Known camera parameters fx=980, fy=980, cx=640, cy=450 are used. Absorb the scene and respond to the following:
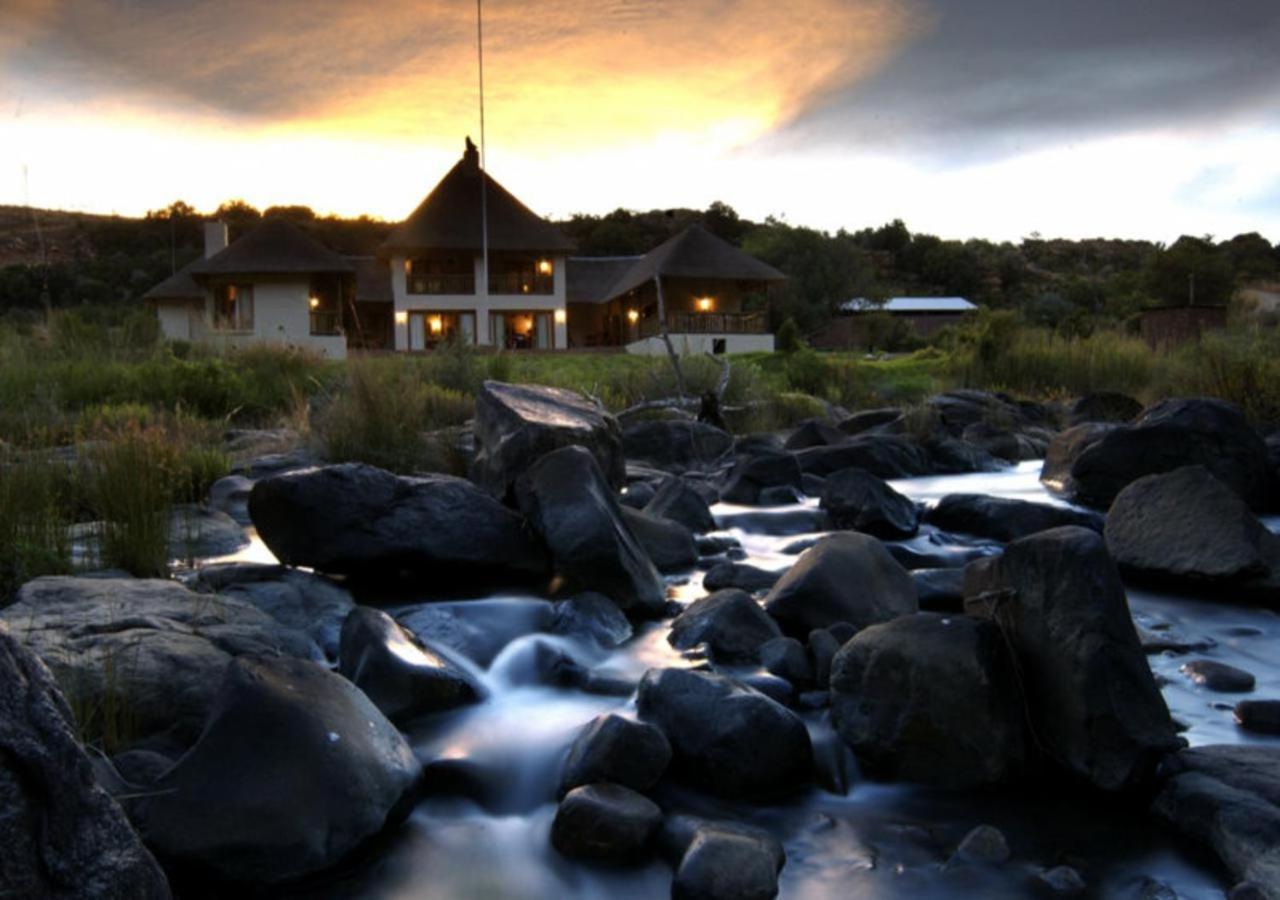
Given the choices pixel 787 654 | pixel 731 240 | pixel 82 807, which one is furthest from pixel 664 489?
pixel 731 240

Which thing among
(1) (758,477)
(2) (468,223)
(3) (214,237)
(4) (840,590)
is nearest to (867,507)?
(1) (758,477)

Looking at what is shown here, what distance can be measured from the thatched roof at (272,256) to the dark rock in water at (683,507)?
113ft

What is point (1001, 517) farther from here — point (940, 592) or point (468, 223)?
point (468, 223)

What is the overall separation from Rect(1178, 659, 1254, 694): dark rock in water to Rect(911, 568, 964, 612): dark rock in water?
47.6 inches

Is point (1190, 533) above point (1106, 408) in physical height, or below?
below

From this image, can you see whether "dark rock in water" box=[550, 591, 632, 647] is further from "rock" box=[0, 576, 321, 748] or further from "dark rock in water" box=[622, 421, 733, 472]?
"dark rock in water" box=[622, 421, 733, 472]

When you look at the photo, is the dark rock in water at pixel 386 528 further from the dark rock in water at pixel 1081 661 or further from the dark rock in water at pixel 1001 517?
the dark rock in water at pixel 1001 517

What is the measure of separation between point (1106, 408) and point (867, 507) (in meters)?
8.33

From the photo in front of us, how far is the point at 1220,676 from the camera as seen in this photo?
4.59m

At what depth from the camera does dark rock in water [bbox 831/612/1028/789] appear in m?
3.63

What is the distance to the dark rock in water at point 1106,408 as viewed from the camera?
566 inches

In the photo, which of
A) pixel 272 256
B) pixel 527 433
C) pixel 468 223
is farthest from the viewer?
pixel 468 223

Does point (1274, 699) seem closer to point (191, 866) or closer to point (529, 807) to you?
point (529, 807)

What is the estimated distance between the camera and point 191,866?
2902 millimetres
